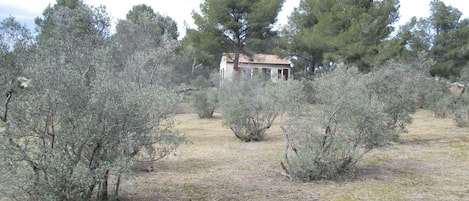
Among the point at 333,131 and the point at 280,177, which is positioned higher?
the point at 333,131

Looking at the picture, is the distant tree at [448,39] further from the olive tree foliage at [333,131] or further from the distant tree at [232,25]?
the olive tree foliage at [333,131]

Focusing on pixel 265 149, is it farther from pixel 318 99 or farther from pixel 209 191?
pixel 209 191

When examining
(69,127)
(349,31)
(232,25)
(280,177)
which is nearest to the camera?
(69,127)

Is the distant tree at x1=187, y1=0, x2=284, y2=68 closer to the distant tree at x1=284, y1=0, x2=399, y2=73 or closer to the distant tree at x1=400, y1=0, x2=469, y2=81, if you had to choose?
the distant tree at x1=284, y1=0, x2=399, y2=73

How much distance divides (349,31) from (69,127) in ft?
64.7

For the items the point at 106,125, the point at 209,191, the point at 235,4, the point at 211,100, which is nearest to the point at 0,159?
the point at 106,125

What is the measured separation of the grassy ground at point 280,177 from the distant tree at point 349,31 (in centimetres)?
1205

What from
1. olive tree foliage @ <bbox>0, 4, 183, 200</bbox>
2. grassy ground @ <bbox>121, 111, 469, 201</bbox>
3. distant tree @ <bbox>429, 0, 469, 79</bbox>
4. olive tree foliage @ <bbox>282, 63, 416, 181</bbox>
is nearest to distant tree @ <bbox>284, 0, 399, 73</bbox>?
distant tree @ <bbox>429, 0, 469, 79</bbox>

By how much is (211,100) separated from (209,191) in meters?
11.7

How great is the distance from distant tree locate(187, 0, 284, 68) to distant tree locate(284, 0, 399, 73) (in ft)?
8.17

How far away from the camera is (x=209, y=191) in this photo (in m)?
5.66

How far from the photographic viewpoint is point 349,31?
2152 cm

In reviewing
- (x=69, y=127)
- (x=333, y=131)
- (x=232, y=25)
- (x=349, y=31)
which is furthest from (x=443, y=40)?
(x=69, y=127)

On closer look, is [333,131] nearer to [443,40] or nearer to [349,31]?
[349,31]
